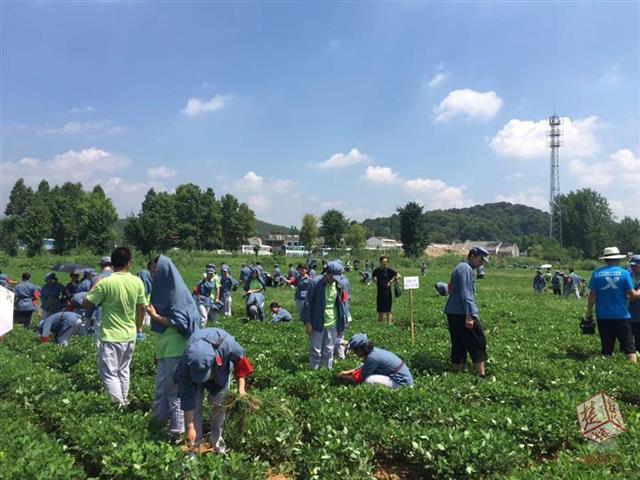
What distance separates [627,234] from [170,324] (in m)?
124

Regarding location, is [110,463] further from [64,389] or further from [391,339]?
[391,339]

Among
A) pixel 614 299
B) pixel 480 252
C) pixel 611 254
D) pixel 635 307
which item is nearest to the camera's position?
pixel 480 252

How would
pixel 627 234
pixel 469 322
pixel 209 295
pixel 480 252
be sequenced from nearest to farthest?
pixel 469 322 < pixel 480 252 < pixel 209 295 < pixel 627 234

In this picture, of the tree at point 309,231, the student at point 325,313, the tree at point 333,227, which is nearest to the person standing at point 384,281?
the student at point 325,313

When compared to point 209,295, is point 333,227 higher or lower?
higher

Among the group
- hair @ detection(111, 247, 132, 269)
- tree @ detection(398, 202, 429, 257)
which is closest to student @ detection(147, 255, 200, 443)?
hair @ detection(111, 247, 132, 269)

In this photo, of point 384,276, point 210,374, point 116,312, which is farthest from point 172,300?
point 384,276

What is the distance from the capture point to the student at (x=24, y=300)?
44.3 ft

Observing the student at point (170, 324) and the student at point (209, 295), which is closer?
the student at point (170, 324)

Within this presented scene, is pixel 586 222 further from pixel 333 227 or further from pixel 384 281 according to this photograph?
pixel 384 281

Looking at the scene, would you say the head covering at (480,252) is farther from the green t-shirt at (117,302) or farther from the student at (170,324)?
the green t-shirt at (117,302)

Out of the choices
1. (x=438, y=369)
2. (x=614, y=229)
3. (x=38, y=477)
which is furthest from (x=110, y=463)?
(x=614, y=229)

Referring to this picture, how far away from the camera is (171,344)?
218 inches

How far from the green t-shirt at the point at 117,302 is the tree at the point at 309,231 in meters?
82.2
